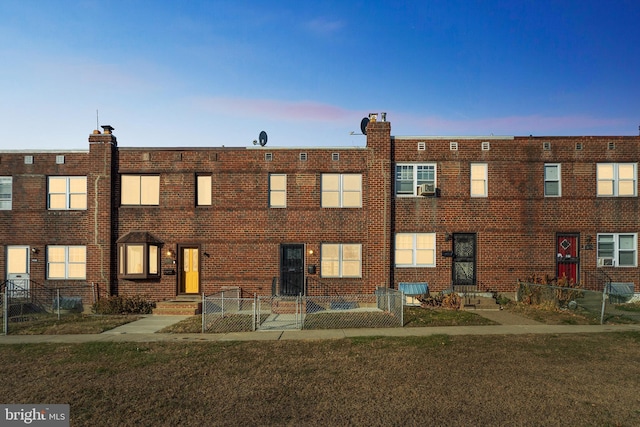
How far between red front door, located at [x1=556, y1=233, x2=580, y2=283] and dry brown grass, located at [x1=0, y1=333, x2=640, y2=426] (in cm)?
729

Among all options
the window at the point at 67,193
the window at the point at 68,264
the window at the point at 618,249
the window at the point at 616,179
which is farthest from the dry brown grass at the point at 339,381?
the window at the point at 616,179

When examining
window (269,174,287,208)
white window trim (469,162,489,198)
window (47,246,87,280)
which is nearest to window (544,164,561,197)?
white window trim (469,162,489,198)

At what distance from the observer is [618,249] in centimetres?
1897

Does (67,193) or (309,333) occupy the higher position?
(67,193)

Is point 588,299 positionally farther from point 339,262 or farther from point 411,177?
point 339,262

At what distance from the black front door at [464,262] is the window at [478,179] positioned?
5.84ft

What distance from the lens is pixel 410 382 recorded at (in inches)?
323

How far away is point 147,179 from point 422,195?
1156 centimetres

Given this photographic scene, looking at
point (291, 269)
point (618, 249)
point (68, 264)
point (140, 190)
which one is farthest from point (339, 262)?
point (618, 249)

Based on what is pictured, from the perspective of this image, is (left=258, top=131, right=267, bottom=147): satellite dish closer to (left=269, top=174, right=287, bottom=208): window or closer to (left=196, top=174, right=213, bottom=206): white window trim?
(left=269, top=174, right=287, bottom=208): window

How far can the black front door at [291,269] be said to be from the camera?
61.5ft

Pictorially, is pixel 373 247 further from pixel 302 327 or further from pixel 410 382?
pixel 410 382

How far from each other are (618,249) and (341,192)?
11.8 meters

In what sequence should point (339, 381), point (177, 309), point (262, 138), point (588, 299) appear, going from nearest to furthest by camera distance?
point (339, 381) → point (588, 299) → point (177, 309) → point (262, 138)
